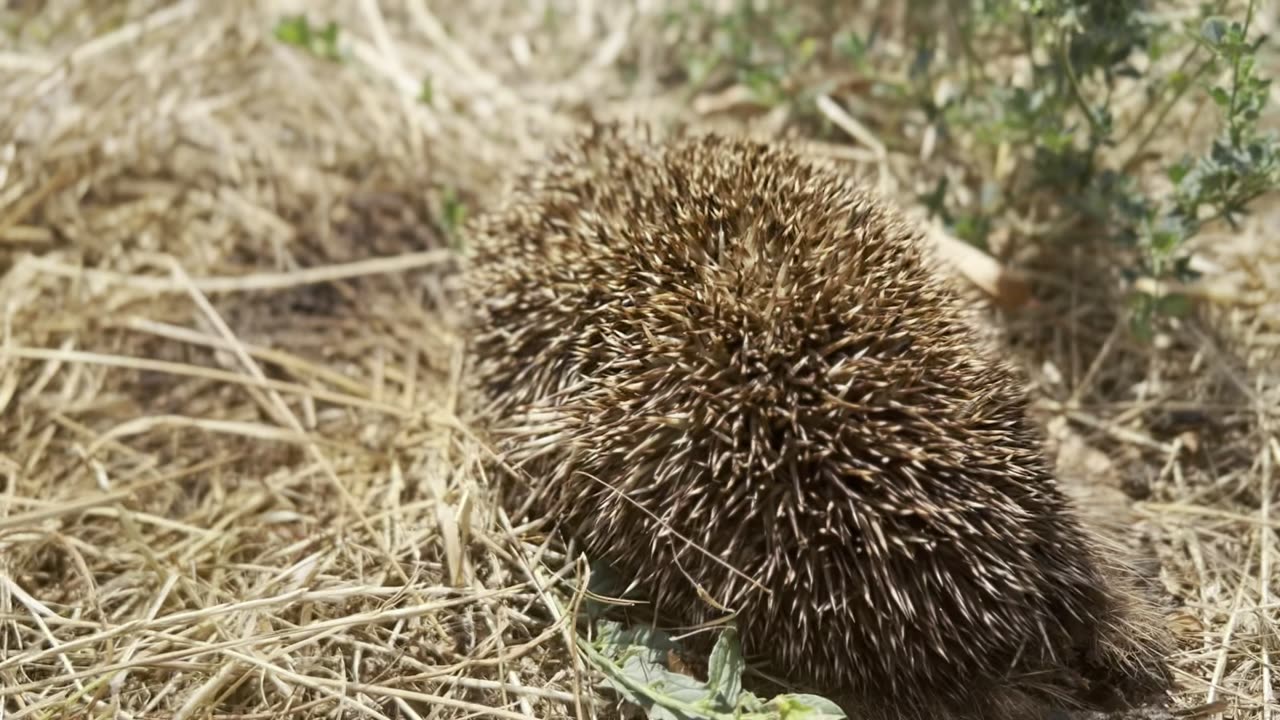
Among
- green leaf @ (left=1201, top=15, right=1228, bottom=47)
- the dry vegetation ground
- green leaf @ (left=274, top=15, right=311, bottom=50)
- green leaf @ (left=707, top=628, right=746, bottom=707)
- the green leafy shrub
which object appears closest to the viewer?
green leaf @ (left=707, top=628, right=746, bottom=707)

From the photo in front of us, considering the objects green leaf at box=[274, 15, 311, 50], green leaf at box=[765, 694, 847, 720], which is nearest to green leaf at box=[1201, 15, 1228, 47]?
green leaf at box=[765, 694, 847, 720]

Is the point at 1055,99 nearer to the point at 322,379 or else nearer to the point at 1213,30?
the point at 1213,30

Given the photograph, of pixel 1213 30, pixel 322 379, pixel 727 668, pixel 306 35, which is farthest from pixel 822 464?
pixel 306 35

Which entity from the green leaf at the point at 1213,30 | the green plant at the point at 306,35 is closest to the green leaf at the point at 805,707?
the green leaf at the point at 1213,30

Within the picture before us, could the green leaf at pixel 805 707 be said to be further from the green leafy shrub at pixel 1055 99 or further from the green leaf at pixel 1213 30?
the green leaf at pixel 1213 30

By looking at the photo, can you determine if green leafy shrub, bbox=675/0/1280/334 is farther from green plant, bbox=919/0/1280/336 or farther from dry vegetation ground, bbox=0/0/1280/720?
dry vegetation ground, bbox=0/0/1280/720

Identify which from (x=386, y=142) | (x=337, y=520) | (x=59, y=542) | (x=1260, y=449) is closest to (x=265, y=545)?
(x=337, y=520)

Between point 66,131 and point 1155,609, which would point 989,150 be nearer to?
point 1155,609
